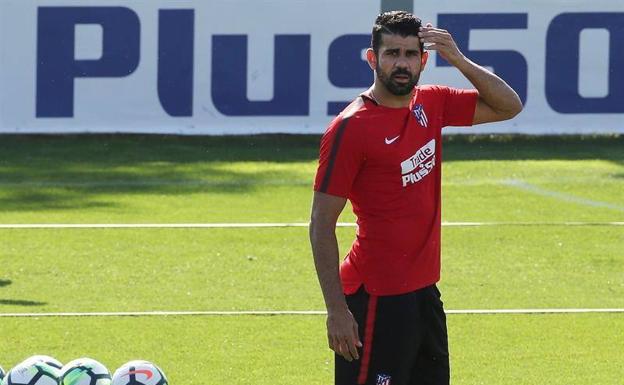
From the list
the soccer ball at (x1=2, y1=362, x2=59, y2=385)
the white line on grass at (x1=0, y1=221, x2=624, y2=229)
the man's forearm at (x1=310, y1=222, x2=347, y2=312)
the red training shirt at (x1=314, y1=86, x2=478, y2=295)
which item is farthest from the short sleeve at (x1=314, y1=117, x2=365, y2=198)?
the white line on grass at (x1=0, y1=221, x2=624, y2=229)

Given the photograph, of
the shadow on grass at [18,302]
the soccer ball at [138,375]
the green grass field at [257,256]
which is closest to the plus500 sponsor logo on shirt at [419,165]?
the soccer ball at [138,375]

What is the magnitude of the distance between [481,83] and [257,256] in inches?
270

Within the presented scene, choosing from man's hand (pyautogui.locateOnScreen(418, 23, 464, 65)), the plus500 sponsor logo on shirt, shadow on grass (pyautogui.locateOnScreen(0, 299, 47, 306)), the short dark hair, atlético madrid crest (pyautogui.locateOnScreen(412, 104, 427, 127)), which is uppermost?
the short dark hair

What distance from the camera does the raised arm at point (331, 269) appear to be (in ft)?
19.0

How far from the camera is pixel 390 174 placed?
233 inches

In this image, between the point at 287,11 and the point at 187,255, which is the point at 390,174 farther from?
the point at 287,11

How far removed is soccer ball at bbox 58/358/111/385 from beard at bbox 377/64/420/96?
8.22ft

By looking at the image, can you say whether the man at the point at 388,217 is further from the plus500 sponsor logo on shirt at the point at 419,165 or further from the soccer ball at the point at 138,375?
the soccer ball at the point at 138,375

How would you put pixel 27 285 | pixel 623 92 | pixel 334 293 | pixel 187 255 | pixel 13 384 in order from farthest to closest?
pixel 623 92 < pixel 187 255 < pixel 27 285 < pixel 13 384 < pixel 334 293

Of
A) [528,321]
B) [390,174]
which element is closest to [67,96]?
[528,321]

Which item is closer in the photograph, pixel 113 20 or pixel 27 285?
pixel 27 285

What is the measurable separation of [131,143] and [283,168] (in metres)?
2.88

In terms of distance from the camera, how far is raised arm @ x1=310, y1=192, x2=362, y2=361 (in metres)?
5.80

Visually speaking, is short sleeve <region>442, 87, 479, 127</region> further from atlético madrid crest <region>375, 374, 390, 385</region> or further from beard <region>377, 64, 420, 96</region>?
atlético madrid crest <region>375, 374, 390, 385</region>
